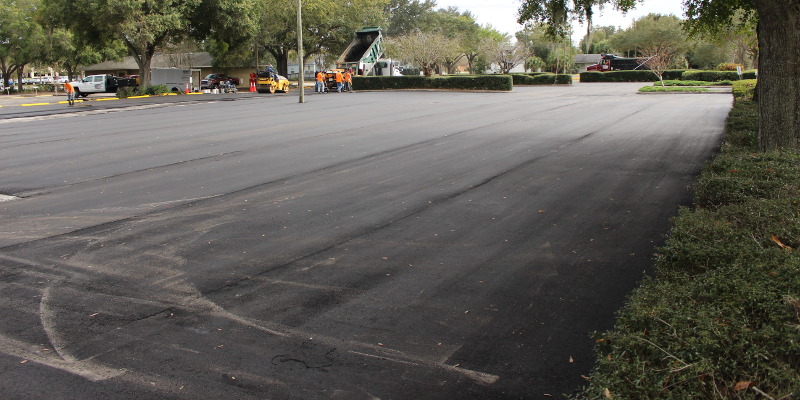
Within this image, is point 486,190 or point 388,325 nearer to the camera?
point 388,325

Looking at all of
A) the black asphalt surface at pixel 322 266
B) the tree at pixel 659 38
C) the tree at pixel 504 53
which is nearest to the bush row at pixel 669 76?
the tree at pixel 659 38

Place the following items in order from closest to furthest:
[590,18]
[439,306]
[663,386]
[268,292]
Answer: [663,386]
[439,306]
[268,292]
[590,18]

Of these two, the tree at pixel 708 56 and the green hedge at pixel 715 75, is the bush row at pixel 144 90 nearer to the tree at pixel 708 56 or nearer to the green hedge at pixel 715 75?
the green hedge at pixel 715 75

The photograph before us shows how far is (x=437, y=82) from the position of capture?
166 feet

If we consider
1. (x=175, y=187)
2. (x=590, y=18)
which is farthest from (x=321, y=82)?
(x=175, y=187)

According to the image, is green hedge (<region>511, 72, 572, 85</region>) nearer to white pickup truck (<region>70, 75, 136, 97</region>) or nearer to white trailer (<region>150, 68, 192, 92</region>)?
white trailer (<region>150, 68, 192, 92</region>)

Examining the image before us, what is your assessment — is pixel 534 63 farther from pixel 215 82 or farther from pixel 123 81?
pixel 123 81

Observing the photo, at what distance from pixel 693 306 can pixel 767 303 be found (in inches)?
14.2

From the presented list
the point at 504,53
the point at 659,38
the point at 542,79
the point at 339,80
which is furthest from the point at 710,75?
the point at 339,80

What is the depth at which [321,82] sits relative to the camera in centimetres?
4850

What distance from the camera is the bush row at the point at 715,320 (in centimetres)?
283

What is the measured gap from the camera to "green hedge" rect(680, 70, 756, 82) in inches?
2023

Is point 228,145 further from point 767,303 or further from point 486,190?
point 767,303

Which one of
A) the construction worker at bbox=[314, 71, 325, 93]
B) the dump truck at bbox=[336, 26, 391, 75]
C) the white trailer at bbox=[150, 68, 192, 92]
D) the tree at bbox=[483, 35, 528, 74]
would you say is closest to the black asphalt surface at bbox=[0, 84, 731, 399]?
the construction worker at bbox=[314, 71, 325, 93]
